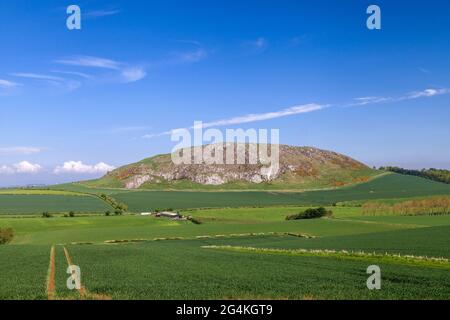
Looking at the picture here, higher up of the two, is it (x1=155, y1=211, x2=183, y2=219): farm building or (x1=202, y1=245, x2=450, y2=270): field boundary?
(x1=202, y1=245, x2=450, y2=270): field boundary

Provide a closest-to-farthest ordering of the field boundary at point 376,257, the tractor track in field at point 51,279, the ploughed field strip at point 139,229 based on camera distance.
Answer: the tractor track in field at point 51,279, the field boundary at point 376,257, the ploughed field strip at point 139,229

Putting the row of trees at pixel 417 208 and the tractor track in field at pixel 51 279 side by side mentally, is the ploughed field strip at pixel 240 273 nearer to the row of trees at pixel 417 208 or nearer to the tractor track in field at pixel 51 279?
the tractor track in field at pixel 51 279

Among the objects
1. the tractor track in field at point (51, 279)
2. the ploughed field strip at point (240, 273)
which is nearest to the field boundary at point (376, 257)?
the ploughed field strip at point (240, 273)

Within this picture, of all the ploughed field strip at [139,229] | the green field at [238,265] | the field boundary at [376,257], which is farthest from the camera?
the ploughed field strip at [139,229]

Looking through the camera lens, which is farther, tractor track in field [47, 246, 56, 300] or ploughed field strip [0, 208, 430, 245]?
Answer: ploughed field strip [0, 208, 430, 245]

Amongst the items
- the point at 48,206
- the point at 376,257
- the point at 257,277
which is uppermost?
the point at 257,277

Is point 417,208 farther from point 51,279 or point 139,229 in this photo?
point 51,279

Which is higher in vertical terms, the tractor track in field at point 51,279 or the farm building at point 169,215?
the tractor track in field at point 51,279

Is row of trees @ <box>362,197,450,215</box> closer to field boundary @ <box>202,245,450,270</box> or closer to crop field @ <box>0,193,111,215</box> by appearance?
field boundary @ <box>202,245,450,270</box>

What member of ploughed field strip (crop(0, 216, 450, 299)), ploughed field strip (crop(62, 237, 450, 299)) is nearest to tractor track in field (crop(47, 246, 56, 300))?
ploughed field strip (crop(0, 216, 450, 299))

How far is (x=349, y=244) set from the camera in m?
58.1

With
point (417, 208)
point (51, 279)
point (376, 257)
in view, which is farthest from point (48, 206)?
point (376, 257)
